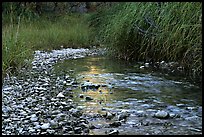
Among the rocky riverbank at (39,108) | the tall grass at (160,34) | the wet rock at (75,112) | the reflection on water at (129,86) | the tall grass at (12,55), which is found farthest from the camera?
the tall grass at (12,55)

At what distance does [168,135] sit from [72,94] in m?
1.89

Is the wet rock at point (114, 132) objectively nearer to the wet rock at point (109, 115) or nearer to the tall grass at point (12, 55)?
the wet rock at point (109, 115)

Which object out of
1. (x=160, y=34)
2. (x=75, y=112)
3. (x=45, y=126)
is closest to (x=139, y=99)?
(x=75, y=112)

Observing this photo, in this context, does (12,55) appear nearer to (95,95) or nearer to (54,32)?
(95,95)

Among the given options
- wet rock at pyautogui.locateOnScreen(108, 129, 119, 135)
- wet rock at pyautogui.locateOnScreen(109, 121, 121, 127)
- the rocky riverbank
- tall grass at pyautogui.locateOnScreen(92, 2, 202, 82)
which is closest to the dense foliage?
tall grass at pyautogui.locateOnScreen(92, 2, 202, 82)

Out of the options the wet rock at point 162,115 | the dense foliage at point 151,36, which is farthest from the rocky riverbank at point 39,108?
the dense foliage at point 151,36

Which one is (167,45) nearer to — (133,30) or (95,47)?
(133,30)

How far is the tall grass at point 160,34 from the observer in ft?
17.5

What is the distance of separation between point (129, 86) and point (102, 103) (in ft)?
3.35

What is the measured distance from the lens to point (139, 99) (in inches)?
169

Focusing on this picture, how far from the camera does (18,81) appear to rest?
565 cm

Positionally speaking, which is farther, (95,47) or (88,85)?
(95,47)

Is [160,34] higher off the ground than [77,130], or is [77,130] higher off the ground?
[160,34]

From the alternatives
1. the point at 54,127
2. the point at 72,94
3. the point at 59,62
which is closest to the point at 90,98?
the point at 72,94
